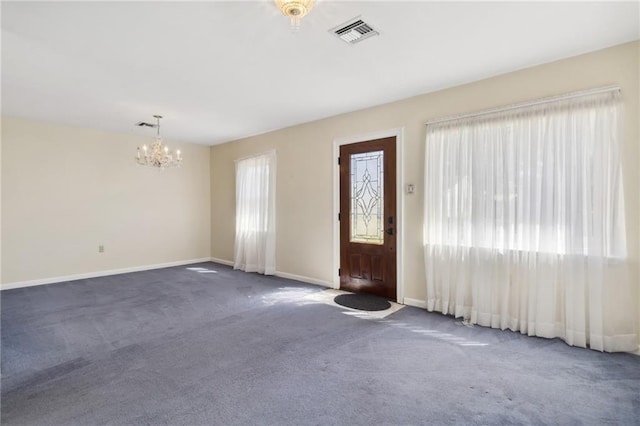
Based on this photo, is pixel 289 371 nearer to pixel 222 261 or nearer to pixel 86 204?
pixel 222 261

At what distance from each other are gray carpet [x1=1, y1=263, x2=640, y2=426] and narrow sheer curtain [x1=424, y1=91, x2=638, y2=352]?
0.99 ft

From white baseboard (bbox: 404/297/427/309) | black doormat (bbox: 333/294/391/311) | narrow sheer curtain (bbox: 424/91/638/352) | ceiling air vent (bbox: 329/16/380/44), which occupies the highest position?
ceiling air vent (bbox: 329/16/380/44)

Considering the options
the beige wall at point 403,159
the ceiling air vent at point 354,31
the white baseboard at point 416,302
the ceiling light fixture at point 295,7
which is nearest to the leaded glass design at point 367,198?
the beige wall at point 403,159

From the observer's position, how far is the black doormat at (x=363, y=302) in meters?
4.12

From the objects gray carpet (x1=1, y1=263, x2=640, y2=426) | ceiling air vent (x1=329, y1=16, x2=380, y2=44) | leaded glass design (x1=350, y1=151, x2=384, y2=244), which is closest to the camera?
gray carpet (x1=1, y1=263, x2=640, y2=426)

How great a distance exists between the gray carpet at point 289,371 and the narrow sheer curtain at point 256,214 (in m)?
2.13

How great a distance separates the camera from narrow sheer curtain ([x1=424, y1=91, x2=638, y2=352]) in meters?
2.84

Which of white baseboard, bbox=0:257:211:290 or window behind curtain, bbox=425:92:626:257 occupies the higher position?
window behind curtain, bbox=425:92:626:257

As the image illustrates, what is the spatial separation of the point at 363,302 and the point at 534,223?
2250 millimetres

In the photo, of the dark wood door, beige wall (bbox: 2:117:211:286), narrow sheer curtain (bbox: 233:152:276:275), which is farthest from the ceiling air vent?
beige wall (bbox: 2:117:211:286)

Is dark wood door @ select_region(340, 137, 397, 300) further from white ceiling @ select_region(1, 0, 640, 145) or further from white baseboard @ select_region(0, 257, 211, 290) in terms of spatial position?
white baseboard @ select_region(0, 257, 211, 290)

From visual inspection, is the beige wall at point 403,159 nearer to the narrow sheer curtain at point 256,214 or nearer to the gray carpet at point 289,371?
the narrow sheer curtain at point 256,214

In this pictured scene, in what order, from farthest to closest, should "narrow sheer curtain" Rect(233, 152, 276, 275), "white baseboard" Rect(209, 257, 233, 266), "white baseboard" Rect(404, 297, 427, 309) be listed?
"white baseboard" Rect(209, 257, 233, 266) < "narrow sheer curtain" Rect(233, 152, 276, 275) < "white baseboard" Rect(404, 297, 427, 309)

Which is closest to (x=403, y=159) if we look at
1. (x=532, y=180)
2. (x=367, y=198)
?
(x=367, y=198)
